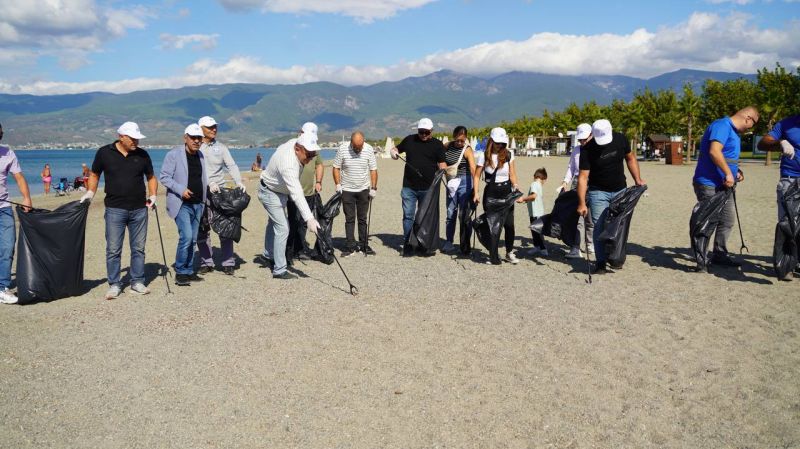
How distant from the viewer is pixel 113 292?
706 cm

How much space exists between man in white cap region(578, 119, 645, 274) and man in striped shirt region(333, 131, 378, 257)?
3.11 m

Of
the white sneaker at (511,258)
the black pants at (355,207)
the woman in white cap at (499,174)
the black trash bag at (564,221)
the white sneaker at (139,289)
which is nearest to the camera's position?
the white sneaker at (139,289)

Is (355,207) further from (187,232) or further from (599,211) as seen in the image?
(599,211)

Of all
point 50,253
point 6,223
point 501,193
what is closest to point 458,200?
point 501,193

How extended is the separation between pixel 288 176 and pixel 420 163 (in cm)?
257

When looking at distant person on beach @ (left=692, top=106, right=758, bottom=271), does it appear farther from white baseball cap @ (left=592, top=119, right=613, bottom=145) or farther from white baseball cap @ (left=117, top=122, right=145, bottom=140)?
white baseball cap @ (left=117, top=122, right=145, bottom=140)

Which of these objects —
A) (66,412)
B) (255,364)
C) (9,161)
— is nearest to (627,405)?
(255,364)

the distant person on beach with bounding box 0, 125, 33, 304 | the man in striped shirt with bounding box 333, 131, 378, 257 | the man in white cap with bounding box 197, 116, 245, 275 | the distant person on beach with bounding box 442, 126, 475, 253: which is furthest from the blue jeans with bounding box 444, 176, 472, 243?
the distant person on beach with bounding box 0, 125, 33, 304

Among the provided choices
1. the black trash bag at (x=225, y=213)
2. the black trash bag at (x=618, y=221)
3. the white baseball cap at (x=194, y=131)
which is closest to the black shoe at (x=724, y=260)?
the black trash bag at (x=618, y=221)

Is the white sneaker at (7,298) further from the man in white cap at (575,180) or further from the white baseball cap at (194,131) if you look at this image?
the man in white cap at (575,180)

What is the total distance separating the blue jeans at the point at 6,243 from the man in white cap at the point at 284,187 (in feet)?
9.65

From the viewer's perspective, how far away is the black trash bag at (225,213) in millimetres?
8023

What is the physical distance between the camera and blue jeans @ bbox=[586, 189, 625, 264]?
7789 millimetres

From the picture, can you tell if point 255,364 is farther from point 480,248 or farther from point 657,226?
point 657,226
